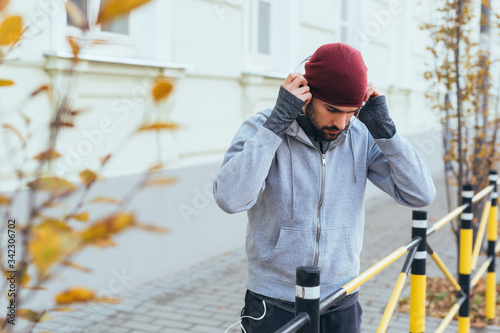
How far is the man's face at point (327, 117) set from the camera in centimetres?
195

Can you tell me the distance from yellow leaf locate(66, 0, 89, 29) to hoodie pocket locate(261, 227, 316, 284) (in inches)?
55.7

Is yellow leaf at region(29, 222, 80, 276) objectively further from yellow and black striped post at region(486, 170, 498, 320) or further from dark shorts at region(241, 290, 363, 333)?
yellow and black striped post at region(486, 170, 498, 320)

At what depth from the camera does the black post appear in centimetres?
161

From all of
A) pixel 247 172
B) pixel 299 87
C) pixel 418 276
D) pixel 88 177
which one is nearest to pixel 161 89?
pixel 88 177

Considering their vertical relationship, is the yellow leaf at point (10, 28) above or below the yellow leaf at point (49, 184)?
above

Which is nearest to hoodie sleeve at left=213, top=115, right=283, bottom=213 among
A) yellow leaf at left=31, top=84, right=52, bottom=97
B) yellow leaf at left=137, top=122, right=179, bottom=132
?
yellow leaf at left=31, top=84, right=52, bottom=97

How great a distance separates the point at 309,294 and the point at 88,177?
0.97 meters

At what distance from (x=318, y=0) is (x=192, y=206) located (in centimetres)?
383

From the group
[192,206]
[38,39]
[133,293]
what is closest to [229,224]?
[192,206]

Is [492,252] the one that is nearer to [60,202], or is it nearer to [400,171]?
[400,171]

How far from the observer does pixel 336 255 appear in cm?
207

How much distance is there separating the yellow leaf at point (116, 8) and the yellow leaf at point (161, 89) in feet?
0.30

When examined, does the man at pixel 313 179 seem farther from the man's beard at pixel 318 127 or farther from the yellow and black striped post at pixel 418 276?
the yellow and black striped post at pixel 418 276

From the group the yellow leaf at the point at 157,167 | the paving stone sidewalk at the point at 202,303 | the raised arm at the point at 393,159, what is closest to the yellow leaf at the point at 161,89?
the yellow leaf at the point at 157,167
